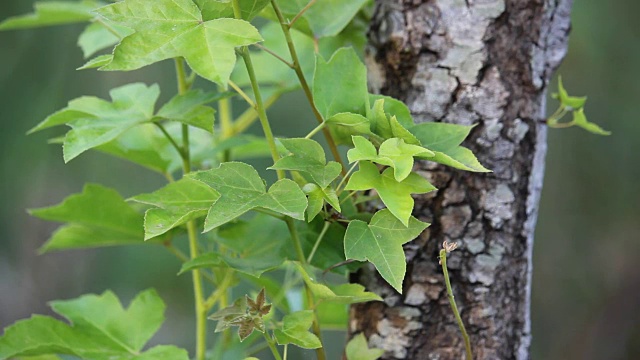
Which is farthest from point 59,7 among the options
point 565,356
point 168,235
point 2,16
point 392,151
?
point 565,356

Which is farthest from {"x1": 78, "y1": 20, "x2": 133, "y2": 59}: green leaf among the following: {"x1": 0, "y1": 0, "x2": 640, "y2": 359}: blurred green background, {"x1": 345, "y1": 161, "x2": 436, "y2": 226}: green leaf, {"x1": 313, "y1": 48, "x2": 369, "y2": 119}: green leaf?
{"x1": 0, "y1": 0, "x2": 640, "y2": 359}: blurred green background

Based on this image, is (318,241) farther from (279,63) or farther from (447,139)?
(279,63)

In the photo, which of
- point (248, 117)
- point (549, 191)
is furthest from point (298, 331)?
point (549, 191)

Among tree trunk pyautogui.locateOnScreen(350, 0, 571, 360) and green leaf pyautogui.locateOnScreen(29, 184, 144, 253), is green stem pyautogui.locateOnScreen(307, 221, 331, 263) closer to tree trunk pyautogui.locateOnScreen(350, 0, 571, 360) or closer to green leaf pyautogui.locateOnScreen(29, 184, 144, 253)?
tree trunk pyautogui.locateOnScreen(350, 0, 571, 360)

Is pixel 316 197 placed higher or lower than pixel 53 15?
lower

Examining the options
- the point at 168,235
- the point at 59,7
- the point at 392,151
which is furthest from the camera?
the point at 59,7

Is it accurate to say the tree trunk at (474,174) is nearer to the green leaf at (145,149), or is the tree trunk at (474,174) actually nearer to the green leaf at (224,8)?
the green leaf at (224,8)

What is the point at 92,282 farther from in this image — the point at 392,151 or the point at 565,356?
the point at 392,151
